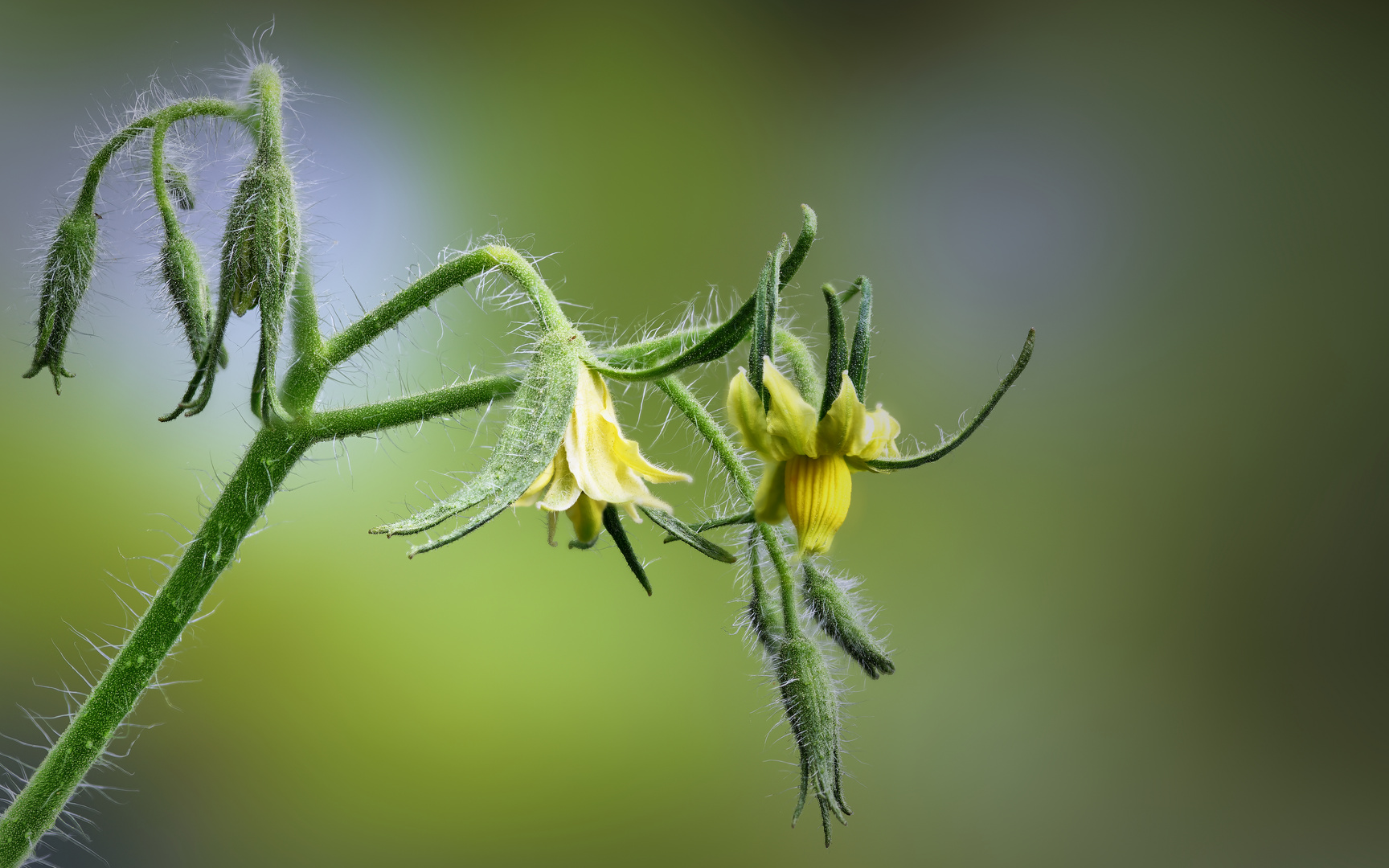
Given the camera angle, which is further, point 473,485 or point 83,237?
point 83,237

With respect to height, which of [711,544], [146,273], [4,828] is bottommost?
[4,828]

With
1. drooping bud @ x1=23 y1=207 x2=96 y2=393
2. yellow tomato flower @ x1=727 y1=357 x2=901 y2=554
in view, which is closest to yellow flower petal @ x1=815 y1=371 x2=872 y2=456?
yellow tomato flower @ x1=727 y1=357 x2=901 y2=554

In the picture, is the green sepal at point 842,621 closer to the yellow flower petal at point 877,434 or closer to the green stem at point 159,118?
the yellow flower petal at point 877,434

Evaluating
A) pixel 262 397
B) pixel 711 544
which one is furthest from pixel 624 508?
Answer: pixel 262 397

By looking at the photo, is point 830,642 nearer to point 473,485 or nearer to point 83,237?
point 473,485

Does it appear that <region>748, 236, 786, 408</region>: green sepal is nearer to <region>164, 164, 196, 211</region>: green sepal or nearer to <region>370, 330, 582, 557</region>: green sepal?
<region>370, 330, 582, 557</region>: green sepal

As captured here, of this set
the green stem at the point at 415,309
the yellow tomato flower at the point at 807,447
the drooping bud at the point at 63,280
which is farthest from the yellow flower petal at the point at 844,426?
the drooping bud at the point at 63,280
